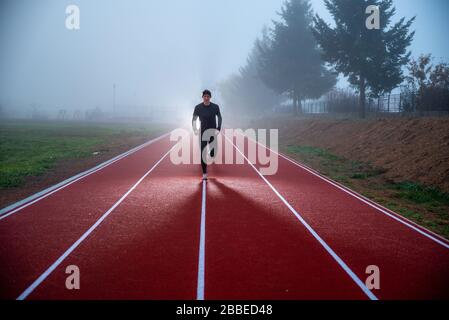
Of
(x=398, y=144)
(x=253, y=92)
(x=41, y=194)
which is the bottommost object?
(x=41, y=194)

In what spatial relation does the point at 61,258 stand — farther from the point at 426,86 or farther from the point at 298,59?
the point at 298,59

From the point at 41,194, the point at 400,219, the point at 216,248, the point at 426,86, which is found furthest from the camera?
the point at 426,86

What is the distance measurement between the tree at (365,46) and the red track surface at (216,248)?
18.2 m

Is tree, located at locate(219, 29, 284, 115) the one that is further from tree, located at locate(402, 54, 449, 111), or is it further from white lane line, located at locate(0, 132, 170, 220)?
white lane line, located at locate(0, 132, 170, 220)

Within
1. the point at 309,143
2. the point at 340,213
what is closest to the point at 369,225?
the point at 340,213

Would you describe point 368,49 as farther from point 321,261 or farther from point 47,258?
point 47,258

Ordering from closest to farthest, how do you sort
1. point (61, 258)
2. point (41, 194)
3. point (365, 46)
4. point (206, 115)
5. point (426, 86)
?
point (61, 258) → point (41, 194) → point (206, 115) → point (426, 86) → point (365, 46)

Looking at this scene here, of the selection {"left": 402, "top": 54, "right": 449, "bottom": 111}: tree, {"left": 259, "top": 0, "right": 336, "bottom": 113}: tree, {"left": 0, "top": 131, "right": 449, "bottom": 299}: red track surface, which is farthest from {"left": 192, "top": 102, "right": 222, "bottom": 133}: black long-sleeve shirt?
{"left": 259, "top": 0, "right": 336, "bottom": 113}: tree

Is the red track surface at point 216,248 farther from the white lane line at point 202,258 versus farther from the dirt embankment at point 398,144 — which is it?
the dirt embankment at point 398,144

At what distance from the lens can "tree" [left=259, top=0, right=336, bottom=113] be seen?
124 ft

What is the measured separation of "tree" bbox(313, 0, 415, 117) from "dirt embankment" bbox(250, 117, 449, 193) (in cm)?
375

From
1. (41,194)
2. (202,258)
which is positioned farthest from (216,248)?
(41,194)

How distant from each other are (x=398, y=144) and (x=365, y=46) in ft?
40.3

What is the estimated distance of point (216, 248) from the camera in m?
5.66
